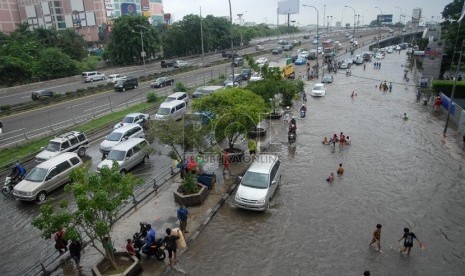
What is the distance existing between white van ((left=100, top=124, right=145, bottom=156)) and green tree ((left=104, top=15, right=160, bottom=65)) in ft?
139

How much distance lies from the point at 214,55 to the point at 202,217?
247 feet

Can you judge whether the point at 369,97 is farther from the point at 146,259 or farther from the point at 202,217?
the point at 146,259

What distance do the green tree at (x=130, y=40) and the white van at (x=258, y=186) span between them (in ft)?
171

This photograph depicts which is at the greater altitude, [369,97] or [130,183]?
[130,183]

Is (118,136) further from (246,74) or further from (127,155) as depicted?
(246,74)

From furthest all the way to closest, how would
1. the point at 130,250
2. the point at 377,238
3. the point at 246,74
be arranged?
the point at 246,74 < the point at 377,238 < the point at 130,250

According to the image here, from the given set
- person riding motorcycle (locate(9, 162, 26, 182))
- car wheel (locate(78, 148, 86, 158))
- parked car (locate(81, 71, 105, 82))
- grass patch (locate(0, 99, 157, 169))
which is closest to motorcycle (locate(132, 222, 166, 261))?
person riding motorcycle (locate(9, 162, 26, 182))

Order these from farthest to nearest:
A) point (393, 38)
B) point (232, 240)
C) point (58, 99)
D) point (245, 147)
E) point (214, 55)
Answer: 1. point (393, 38)
2. point (214, 55)
3. point (58, 99)
4. point (245, 147)
5. point (232, 240)

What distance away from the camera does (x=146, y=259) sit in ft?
39.5

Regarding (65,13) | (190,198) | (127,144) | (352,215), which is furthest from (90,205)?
(65,13)

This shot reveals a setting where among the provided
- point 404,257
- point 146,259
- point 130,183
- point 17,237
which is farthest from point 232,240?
point 17,237

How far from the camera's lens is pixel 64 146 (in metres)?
21.2

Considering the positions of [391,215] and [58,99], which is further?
[58,99]

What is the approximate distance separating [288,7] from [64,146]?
11067cm
